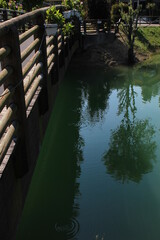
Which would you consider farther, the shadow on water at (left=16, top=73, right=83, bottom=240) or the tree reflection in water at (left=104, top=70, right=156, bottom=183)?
the tree reflection in water at (left=104, top=70, right=156, bottom=183)

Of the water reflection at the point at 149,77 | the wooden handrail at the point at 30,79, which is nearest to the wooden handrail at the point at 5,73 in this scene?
the wooden handrail at the point at 30,79

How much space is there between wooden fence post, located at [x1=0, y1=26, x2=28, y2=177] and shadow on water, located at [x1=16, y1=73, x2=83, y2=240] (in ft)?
9.37

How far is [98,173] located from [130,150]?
6.72 ft

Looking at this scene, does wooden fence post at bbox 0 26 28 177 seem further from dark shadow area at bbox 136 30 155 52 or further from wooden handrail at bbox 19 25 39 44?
dark shadow area at bbox 136 30 155 52

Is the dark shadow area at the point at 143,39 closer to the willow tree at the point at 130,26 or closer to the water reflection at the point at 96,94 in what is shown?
the willow tree at the point at 130,26

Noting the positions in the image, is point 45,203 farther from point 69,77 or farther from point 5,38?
point 69,77

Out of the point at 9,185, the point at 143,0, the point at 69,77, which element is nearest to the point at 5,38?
the point at 9,185

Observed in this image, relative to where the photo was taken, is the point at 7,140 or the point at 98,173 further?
the point at 98,173

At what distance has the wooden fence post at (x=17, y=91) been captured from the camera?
4.39 m

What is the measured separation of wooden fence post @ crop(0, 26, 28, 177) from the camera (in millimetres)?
4388

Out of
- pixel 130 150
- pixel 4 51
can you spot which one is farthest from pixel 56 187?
pixel 4 51

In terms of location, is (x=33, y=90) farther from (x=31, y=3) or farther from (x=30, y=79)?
(x=31, y=3)

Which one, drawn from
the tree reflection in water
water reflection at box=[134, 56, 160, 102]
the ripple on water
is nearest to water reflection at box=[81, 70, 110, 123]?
the tree reflection in water

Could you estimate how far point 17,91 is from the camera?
463cm
